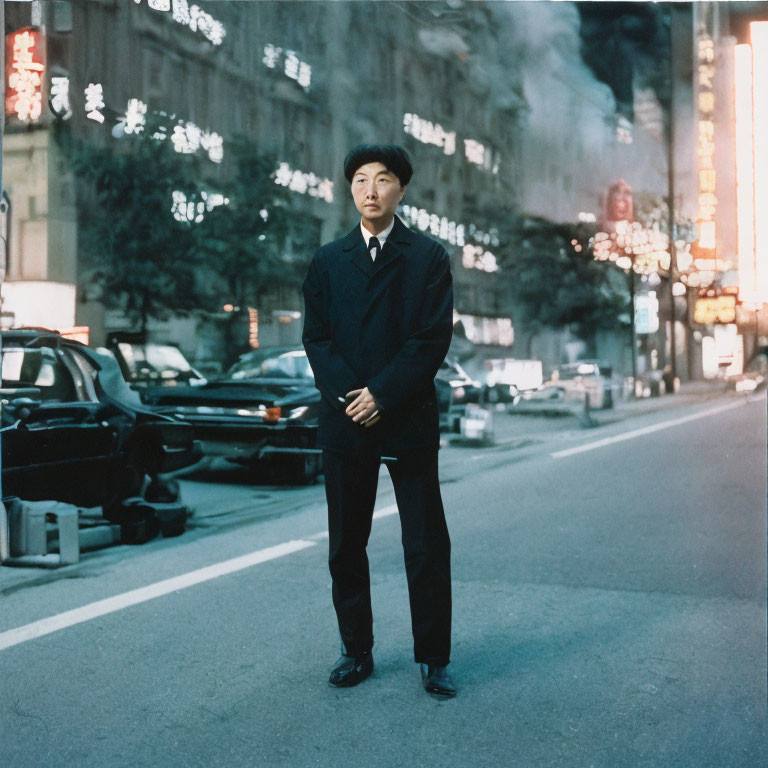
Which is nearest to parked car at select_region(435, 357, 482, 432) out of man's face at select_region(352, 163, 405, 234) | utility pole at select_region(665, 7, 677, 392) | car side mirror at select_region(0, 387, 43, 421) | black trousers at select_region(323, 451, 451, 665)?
black trousers at select_region(323, 451, 451, 665)

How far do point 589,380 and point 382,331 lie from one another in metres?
1.83

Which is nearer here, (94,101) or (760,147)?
(94,101)

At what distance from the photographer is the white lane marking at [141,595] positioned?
327 centimetres

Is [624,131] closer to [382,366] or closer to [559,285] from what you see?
[559,285]

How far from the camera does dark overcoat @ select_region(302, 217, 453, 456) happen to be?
2570mm

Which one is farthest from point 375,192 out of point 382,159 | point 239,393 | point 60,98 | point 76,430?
point 239,393

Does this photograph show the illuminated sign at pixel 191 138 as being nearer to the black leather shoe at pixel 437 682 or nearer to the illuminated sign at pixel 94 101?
the illuminated sign at pixel 94 101

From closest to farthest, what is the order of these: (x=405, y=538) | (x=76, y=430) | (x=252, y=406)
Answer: (x=405, y=538) → (x=76, y=430) → (x=252, y=406)

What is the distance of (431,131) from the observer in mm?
4137

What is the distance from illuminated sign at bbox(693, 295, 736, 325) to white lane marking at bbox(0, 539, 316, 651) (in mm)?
2132

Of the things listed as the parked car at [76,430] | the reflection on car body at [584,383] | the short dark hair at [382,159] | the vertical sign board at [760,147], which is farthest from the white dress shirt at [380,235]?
the vertical sign board at [760,147]

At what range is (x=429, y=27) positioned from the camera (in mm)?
3924

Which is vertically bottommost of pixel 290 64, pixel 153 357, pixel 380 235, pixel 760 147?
pixel 153 357

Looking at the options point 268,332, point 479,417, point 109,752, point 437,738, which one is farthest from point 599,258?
point 109,752
